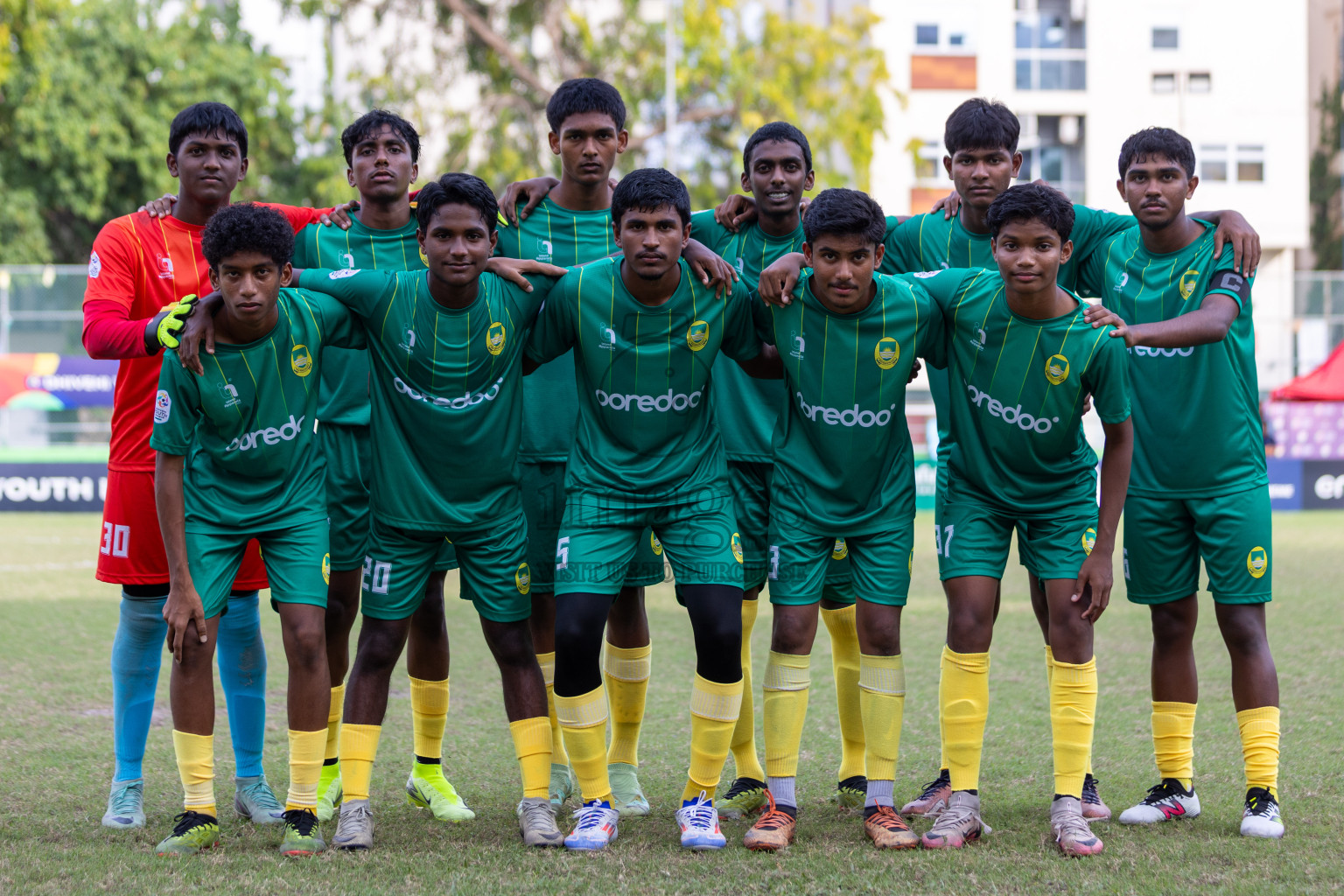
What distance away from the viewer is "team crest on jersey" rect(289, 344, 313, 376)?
12.9 feet

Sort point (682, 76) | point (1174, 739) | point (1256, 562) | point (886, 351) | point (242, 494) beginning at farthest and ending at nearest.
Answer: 1. point (682, 76)
2. point (1174, 739)
3. point (1256, 562)
4. point (886, 351)
5. point (242, 494)

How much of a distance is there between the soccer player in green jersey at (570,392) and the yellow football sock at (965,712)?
1081 mm

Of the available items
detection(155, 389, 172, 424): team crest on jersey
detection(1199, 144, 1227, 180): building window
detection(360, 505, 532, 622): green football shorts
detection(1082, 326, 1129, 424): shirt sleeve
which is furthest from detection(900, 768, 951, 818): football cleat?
detection(1199, 144, 1227, 180): building window

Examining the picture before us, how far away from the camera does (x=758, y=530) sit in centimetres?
430

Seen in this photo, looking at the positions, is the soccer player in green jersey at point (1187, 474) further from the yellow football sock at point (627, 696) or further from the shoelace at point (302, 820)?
the shoelace at point (302, 820)

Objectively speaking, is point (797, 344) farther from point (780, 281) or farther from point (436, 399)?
point (436, 399)

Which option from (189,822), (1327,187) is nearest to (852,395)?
(189,822)

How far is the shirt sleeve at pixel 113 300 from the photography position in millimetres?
4148

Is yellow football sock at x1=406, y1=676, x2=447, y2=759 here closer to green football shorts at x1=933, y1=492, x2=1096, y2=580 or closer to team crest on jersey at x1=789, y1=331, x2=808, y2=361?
team crest on jersey at x1=789, y1=331, x2=808, y2=361

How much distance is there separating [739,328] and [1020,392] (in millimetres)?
934

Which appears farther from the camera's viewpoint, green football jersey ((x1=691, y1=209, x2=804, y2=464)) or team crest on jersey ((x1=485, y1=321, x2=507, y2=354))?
green football jersey ((x1=691, y1=209, x2=804, y2=464))

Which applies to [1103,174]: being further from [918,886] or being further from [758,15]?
[918,886]

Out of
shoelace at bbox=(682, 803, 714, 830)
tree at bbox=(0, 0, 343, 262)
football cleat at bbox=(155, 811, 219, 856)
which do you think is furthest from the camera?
tree at bbox=(0, 0, 343, 262)

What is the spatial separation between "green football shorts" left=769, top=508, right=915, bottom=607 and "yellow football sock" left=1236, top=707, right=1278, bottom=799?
126 cm
